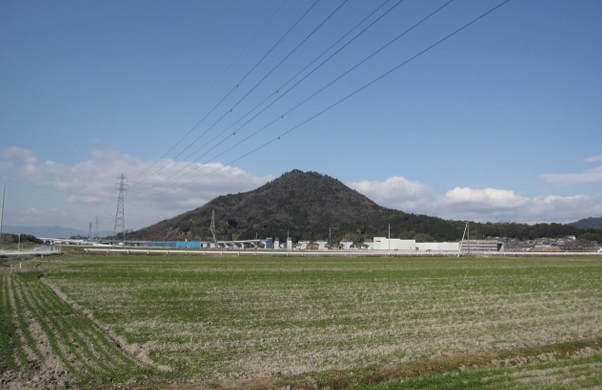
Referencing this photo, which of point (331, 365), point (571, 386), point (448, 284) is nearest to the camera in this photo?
point (571, 386)

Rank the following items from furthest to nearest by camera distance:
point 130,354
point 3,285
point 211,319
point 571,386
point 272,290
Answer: point 3,285 → point 272,290 → point 211,319 → point 130,354 → point 571,386

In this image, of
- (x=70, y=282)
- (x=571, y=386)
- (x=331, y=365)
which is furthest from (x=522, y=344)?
(x=70, y=282)

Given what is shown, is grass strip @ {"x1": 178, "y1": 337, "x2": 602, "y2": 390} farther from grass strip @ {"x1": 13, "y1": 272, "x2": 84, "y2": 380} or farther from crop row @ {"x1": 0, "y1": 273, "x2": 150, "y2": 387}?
grass strip @ {"x1": 13, "y1": 272, "x2": 84, "y2": 380}

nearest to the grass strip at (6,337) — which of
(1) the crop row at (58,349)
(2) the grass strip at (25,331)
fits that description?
(1) the crop row at (58,349)

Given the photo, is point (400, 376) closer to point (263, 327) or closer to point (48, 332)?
point (263, 327)

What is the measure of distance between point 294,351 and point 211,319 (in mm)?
5418

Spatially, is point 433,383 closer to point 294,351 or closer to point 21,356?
point 294,351

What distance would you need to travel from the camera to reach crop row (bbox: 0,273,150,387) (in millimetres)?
9500

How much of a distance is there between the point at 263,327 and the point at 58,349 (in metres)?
5.92

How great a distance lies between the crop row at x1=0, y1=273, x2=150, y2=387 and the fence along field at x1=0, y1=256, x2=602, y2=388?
32mm

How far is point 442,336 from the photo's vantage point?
13570mm

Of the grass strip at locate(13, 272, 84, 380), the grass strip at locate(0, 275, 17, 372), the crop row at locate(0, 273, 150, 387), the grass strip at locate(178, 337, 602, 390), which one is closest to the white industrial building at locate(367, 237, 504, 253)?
the grass strip at locate(13, 272, 84, 380)

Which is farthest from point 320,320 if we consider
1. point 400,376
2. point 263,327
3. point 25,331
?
point 25,331

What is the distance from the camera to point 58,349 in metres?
11.5
